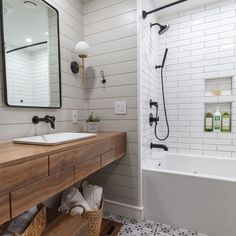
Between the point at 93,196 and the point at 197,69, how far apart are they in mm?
2018

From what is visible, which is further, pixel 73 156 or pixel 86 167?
pixel 86 167

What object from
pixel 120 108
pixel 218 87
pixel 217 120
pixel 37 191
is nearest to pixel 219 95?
pixel 218 87

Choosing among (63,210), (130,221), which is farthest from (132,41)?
(130,221)

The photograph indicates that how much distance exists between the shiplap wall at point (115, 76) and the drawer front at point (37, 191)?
0.90 meters

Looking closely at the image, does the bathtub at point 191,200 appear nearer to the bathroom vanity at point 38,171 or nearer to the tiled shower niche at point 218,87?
the bathroom vanity at point 38,171

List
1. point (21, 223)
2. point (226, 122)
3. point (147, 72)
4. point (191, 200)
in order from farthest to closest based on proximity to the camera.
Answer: point (226, 122), point (147, 72), point (191, 200), point (21, 223)

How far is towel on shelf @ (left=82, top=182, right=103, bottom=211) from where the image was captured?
154cm

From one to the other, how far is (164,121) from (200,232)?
1377mm

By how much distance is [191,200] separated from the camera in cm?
157

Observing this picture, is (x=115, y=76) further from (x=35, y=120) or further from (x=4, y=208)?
(x=4, y=208)

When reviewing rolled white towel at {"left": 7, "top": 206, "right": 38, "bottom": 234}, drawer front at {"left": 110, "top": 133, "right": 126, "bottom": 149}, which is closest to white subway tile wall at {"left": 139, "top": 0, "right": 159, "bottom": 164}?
drawer front at {"left": 110, "top": 133, "right": 126, "bottom": 149}

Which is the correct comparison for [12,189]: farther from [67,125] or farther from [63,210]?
[67,125]

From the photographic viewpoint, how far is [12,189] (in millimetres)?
685

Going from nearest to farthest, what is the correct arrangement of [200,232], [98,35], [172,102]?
[200,232], [98,35], [172,102]
